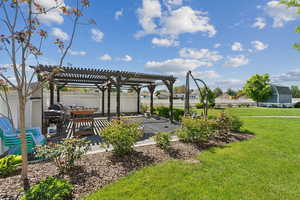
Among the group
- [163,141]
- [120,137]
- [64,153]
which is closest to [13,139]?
[64,153]

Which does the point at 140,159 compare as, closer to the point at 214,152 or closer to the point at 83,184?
the point at 83,184

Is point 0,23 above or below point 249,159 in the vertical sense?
above

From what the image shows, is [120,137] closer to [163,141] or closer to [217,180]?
[163,141]

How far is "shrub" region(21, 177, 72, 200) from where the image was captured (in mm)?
1796

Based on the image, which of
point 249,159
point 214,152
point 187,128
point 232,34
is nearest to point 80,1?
point 187,128

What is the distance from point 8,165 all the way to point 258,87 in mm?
34015

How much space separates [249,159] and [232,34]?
7811 mm

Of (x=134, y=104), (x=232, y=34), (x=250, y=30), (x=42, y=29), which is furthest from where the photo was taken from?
(x=134, y=104)

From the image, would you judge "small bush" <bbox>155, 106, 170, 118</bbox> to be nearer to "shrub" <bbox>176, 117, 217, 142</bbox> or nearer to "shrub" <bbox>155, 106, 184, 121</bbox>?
"shrub" <bbox>155, 106, 184, 121</bbox>

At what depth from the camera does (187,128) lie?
4.66 metres

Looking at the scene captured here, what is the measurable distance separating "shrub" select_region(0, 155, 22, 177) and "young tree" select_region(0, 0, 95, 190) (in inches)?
21.7

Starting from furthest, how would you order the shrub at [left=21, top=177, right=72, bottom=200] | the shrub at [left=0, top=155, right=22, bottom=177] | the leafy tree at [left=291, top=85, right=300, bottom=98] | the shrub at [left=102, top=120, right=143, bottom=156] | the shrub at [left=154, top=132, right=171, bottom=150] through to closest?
the leafy tree at [left=291, top=85, right=300, bottom=98] → the shrub at [left=154, top=132, right=171, bottom=150] → the shrub at [left=102, top=120, right=143, bottom=156] → the shrub at [left=0, top=155, right=22, bottom=177] → the shrub at [left=21, top=177, right=72, bottom=200]

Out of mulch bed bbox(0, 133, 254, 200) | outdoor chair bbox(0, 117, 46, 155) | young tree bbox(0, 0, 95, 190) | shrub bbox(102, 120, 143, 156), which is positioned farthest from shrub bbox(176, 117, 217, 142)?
outdoor chair bbox(0, 117, 46, 155)

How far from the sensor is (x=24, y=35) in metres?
2.09
